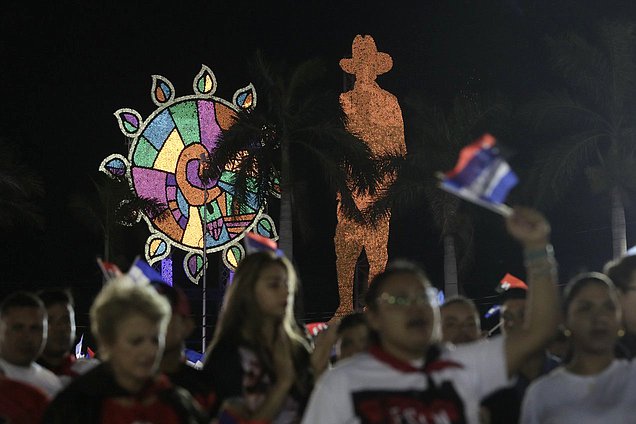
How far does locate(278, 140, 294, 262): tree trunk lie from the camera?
2706 centimetres

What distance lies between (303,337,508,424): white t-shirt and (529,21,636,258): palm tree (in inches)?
855

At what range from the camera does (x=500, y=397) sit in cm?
554

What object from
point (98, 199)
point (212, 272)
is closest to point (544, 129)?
point (98, 199)

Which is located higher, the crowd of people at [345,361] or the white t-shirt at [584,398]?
the crowd of people at [345,361]

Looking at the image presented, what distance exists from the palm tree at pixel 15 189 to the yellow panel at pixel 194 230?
12.3 meters

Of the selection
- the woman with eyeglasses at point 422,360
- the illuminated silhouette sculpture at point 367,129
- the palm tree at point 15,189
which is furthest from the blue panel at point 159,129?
the woman with eyeglasses at point 422,360

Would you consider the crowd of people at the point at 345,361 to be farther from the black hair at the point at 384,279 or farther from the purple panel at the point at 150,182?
the purple panel at the point at 150,182

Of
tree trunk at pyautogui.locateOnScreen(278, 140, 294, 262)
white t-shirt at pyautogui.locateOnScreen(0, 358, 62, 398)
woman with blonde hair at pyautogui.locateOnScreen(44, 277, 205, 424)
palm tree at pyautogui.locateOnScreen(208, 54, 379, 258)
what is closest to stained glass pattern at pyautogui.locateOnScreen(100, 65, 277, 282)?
palm tree at pyautogui.locateOnScreen(208, 54, 379, 258)

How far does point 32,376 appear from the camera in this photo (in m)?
6.04

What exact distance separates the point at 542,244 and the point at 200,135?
1489 inches

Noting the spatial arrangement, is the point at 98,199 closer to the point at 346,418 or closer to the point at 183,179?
the point at 183,179

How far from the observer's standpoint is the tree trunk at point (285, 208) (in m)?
27.1

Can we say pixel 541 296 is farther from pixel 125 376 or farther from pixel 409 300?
pixel 125 376

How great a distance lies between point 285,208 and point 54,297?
65.0 ft
